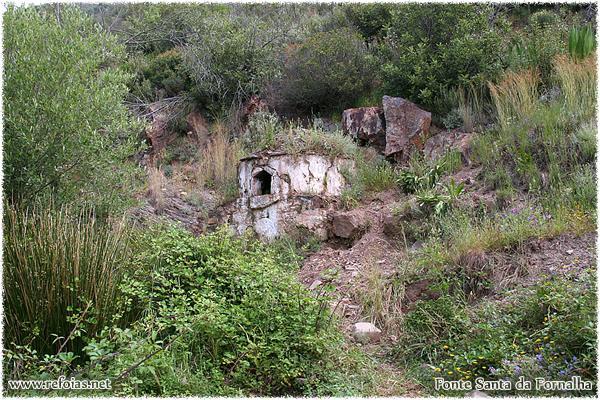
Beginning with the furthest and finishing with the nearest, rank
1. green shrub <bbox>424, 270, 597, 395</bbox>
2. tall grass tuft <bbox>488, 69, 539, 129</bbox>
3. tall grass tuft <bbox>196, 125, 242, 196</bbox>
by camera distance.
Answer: tall grass tuft <bbox>196, 125, 242, 196</bbox> < tall grass tuft <bbox>488, 69, 539, 129</bbox> < green shrub <bbox>424, 270, 597, 395</bbox>

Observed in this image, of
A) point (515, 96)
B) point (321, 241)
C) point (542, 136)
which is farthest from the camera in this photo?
point (515, 96)

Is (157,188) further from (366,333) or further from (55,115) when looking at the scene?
(366,333)

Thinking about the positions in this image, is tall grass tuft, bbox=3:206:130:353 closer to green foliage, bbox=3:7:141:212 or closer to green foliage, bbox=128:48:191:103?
green foliage, bbox=3:7:141:212

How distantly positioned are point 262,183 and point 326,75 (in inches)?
131

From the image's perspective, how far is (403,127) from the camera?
9.55 metres

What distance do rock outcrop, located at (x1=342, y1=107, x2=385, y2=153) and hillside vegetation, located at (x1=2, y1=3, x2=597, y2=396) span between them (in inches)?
26.6

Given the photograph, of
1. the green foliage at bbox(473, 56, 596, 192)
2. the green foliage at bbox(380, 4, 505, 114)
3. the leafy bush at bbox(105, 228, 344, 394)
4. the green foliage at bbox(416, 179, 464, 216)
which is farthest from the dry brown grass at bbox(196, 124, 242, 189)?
the leafy bush at bbox(105, 228, 344, 394)

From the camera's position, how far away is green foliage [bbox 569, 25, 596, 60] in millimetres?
8156

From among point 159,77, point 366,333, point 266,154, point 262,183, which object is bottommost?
point 366,333

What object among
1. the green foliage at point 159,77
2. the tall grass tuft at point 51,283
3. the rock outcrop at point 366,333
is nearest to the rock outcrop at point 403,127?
the rock outcrop at point 366,333

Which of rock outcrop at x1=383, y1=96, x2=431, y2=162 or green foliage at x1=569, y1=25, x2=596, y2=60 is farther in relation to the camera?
rock outcrop at x1=383, y1=96, x2=431, y2=162

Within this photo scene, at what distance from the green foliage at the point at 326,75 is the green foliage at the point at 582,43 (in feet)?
12.5

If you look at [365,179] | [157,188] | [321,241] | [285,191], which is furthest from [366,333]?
[157,188]
